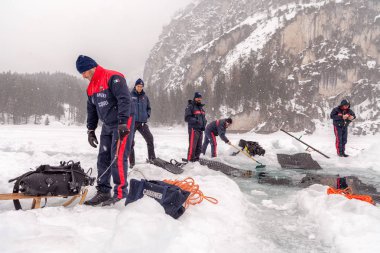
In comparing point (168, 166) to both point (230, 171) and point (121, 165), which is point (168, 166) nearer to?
point (230, 171)

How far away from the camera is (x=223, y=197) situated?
3875 millimetres

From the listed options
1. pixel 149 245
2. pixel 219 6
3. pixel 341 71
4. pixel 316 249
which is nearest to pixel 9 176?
pixel 149 245

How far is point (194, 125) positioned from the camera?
7.84 m

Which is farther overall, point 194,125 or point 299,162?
point 299,162

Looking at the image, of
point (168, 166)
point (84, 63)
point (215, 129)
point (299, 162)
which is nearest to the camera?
point (84, 63)

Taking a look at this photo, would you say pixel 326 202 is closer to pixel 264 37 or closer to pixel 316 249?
pixel 316 249

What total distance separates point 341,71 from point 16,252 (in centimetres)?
7420

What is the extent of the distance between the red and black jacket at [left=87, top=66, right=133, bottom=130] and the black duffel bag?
89 centimetres

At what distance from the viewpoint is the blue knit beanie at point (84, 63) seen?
362 cm

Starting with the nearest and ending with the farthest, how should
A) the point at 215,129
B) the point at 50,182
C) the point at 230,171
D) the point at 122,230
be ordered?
the point at 122,230 → the point at 50,182 → the point at 230,171 → the point at 215,129

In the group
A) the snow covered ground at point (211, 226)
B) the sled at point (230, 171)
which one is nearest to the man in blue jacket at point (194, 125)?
the sled at point (230, 171)

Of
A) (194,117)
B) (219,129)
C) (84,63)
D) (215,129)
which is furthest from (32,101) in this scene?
(84,63)

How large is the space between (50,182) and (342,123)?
31.6ft

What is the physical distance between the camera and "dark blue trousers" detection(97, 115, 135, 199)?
143 inches
